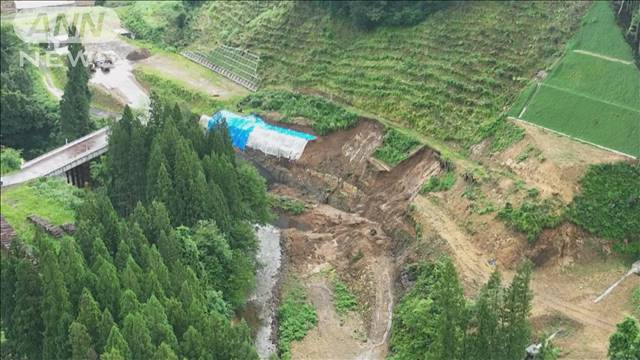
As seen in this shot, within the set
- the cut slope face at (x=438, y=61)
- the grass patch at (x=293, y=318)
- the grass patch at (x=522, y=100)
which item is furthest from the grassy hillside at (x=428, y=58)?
the grass patch at (x=293, y=318)

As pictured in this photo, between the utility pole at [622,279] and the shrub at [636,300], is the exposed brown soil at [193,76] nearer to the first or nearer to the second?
the utility pole at [622,279]

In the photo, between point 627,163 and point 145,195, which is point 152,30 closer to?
point 145,195

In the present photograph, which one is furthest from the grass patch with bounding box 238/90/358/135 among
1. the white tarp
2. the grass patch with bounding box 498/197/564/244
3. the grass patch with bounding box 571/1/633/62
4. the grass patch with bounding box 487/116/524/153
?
the grass patch with bounding box 571/1/633/62

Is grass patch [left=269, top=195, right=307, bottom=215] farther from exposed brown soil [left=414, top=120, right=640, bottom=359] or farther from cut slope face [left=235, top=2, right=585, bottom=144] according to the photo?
cut slope face [left=235, top=2, right=585, bottom=144]

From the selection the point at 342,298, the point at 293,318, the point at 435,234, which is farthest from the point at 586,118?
the point at 293,318

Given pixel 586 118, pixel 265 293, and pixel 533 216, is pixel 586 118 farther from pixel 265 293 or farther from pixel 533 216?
pixel 265 293

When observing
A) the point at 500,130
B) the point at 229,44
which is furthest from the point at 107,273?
the point at 229,44

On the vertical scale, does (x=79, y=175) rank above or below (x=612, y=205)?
below
